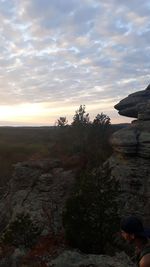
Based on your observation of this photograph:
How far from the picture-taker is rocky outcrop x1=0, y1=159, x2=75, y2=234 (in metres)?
26.1

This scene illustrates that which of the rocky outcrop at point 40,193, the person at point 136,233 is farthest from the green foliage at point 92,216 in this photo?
the person at point 136,233

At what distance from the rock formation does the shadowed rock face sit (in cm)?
114

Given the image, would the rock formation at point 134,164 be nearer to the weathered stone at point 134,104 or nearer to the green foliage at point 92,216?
the weathered stone at point 134,104

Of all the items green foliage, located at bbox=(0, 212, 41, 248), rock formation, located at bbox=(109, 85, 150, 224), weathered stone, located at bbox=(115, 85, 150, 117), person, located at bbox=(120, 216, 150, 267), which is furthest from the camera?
weathered stone, located at bbox=(115, 85, 150, 117)

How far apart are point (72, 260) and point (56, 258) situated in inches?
32.1

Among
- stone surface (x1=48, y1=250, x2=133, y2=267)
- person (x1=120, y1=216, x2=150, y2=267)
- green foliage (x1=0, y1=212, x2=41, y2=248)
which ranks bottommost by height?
stone surface (x1=48, y1=250, x2=133, y2=267)

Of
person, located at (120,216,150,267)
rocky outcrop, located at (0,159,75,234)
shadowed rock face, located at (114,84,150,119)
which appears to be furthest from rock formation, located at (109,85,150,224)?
person, located at (120,216,150,267)

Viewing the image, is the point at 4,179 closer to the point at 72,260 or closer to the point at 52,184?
the point at 52,184

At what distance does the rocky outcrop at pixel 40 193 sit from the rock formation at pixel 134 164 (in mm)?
3922

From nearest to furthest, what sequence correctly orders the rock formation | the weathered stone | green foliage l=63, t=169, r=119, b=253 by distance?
green foliage l=63, t=169, r=119, b=253
the rock formation
the weathered stone

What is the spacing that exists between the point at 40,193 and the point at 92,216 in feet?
36.3

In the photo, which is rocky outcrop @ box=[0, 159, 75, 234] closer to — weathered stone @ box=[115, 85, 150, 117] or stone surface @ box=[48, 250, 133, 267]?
stone surface @ box=[48, 250, 133, 267]

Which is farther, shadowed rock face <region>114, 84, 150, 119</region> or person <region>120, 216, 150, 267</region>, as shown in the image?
shadowed rock face <region>114, 84, 150, 119</region>

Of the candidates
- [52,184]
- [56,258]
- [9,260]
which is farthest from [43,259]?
[52,184]
